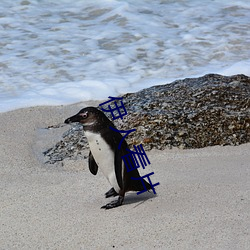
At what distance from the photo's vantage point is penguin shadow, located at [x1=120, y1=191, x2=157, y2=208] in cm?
364

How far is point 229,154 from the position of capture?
466 cm

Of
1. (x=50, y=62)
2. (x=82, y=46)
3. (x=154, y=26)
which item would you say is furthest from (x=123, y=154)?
(x=154, y=26)

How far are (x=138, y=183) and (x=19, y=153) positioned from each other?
1478mm

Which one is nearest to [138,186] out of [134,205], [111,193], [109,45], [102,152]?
[134,205]

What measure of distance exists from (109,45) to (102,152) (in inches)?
220

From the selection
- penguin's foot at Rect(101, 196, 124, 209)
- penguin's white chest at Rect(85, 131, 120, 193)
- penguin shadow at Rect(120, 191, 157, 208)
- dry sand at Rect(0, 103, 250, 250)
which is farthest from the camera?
penguin shadow at Rect(120, 191, 157, 208)

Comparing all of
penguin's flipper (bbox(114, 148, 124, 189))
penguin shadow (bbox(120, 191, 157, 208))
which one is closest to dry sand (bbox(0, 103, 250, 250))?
penguin shadow (bbox(120, 191, 157, 208))

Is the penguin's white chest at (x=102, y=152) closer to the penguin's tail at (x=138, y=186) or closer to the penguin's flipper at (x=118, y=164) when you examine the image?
the penguin's flipper at (x=118, y=164)

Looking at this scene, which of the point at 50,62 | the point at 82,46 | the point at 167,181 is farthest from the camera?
the point at 82,46

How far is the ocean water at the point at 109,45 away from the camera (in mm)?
7098

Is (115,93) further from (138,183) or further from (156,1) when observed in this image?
(156,1)

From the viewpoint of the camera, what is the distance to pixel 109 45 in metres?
8.79

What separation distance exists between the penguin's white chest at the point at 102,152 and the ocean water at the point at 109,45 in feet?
9.76

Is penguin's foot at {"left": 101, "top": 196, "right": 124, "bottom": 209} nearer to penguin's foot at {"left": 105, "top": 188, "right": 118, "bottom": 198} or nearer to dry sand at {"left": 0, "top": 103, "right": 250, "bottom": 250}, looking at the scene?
dry sand at {"left": 0, "top": 103, "right": 250, "bottom": 250}
